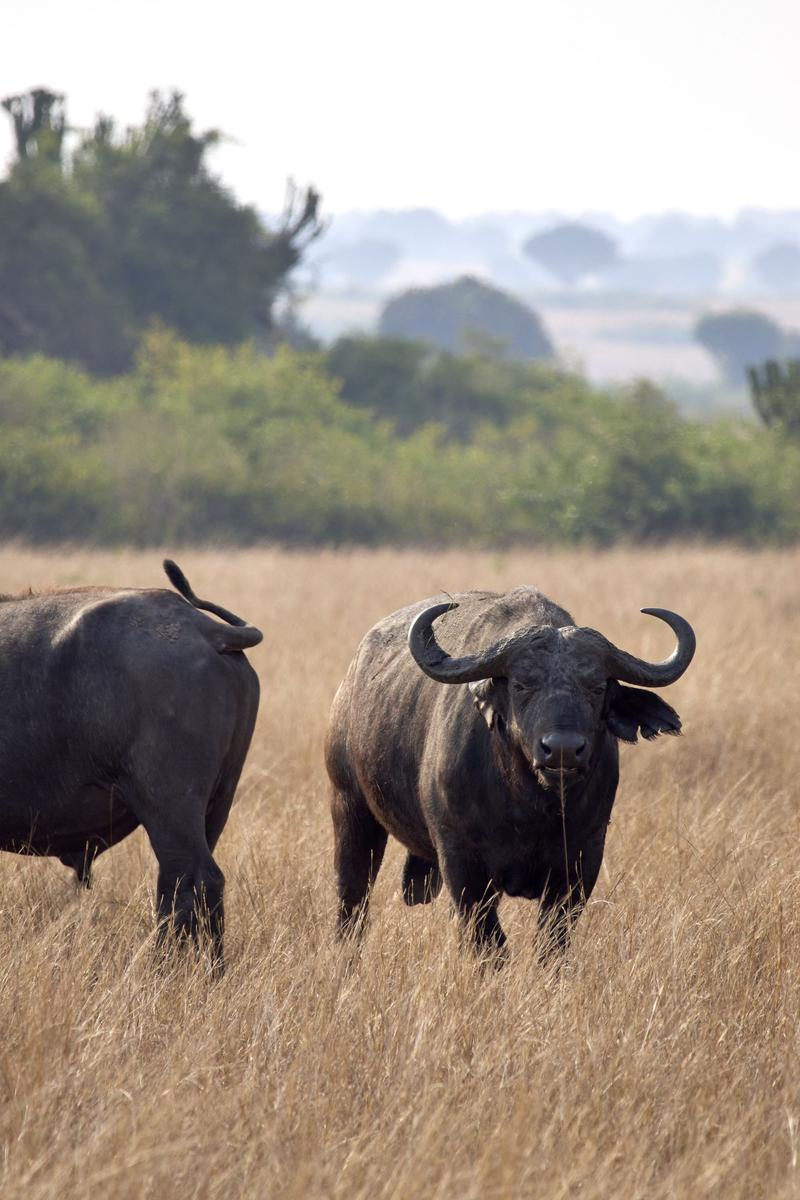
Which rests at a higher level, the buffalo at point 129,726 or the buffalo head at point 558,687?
the buffalo head at point 558,687

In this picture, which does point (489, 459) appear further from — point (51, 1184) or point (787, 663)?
point (51, 1184)

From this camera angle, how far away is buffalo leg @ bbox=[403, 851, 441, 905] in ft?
19.8

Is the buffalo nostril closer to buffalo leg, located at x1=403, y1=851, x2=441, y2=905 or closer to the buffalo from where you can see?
the buffalo

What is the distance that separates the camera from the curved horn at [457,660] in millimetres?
4980

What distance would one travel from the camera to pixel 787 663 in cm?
1202

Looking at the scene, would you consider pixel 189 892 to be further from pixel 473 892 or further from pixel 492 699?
pixel 492 699

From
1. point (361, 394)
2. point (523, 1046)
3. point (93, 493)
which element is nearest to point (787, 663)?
point (523, 1046)

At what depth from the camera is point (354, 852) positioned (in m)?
6.12

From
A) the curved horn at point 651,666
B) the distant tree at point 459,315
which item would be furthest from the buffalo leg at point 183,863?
the distant tree at point 459,315

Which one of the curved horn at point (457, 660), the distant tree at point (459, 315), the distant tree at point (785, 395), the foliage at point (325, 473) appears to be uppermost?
the distant tree at point (459, 315)

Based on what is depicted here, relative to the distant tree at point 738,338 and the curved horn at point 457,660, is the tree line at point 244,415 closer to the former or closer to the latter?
the curved horn at point 457,660

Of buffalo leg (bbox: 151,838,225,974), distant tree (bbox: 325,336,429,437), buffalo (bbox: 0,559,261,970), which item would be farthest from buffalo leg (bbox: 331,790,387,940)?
distant tree (bbox: 325,336,429,437)

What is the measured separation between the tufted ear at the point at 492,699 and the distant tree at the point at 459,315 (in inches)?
4447

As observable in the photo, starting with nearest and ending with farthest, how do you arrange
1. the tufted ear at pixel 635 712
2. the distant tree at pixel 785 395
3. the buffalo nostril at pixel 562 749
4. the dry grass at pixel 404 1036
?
the dry grass at pixel 404 1036
the buffalo nostril at pixel 562 749
the tufted ear at pixel 635 712
the distant tree at pixel 785 395
